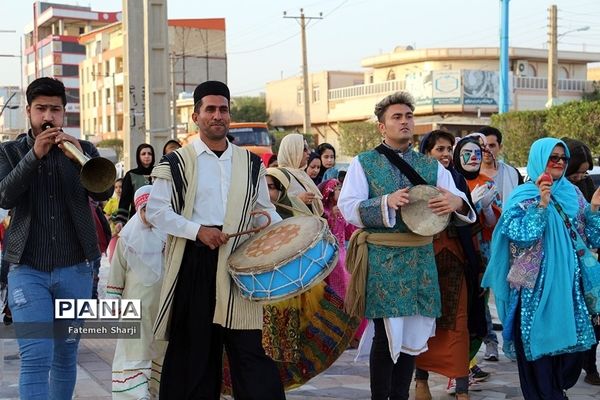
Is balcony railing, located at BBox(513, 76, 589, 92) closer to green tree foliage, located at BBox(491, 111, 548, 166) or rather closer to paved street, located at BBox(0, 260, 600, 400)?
green tree foliage, located at BBox(491, 111, 548, 166)

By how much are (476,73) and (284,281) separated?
127 ft

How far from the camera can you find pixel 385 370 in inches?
194

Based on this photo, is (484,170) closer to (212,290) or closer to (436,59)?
(212,290)

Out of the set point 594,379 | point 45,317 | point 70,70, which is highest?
point 70,70

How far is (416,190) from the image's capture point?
4.79m

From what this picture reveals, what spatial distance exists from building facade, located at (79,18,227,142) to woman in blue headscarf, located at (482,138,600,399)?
43.4 metres

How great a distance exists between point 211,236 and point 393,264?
1.26 m

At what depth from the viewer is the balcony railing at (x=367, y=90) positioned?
4391 cm

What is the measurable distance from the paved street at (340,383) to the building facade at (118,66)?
4170 cm

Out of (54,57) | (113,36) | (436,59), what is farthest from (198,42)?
(54,57)

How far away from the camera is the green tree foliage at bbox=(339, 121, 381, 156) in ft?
141

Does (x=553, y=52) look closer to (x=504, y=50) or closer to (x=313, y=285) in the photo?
(x=504, y=50)

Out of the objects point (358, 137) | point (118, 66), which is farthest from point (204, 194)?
point (118, 66)

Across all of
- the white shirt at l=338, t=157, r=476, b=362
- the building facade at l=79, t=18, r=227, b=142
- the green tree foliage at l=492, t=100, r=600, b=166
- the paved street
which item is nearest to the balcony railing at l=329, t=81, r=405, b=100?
the building facade at l=79, t=18, r=227, b=142
